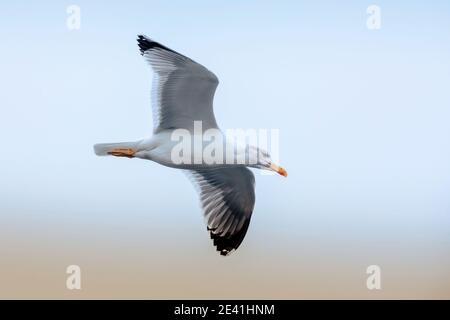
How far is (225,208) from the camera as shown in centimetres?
411

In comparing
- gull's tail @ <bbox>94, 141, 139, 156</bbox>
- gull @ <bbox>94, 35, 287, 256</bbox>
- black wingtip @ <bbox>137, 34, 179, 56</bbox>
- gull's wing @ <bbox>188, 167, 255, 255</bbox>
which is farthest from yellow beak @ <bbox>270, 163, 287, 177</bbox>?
black wingtip @ <bbox>137, 34, 179, 56</bbox>

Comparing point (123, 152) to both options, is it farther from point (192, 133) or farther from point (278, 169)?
point (278, 169)

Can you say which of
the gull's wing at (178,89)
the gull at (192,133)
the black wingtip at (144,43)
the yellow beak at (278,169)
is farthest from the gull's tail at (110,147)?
the yellow beak at (278,169)

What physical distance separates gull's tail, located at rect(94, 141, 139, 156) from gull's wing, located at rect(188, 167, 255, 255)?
1.49ft

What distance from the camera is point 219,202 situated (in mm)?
4113

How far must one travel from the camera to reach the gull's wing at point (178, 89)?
3.70 metres

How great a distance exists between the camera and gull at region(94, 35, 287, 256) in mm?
3719

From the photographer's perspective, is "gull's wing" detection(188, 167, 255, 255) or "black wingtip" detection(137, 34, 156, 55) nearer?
"black wingtip" detection(137, 34, 156, 55)

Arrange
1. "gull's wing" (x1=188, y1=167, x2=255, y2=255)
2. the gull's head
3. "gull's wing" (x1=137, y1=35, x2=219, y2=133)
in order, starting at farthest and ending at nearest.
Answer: "gull's wing" (x1=188, y1=167, x2=255, y2=255) → the gull's head → "gull's wing" (x1=137, y1=35, x2=219, y2=133)

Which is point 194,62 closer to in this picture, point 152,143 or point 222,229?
point 152,143

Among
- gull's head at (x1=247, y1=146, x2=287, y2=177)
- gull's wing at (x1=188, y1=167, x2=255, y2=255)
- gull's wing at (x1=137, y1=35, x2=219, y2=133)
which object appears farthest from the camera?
gull's wing at (x1=188, y1=167, x2=255, y2=255)

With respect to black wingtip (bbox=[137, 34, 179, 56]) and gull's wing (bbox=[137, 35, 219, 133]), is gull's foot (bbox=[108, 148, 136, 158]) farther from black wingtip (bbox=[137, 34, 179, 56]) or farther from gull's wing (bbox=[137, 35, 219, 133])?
black wingtip (bbox=[137, 34, 179, 56])

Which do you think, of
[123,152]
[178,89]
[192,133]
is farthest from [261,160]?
[123,152]

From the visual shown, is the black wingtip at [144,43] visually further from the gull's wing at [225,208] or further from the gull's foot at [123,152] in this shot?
the gull's wing at [225,208]
